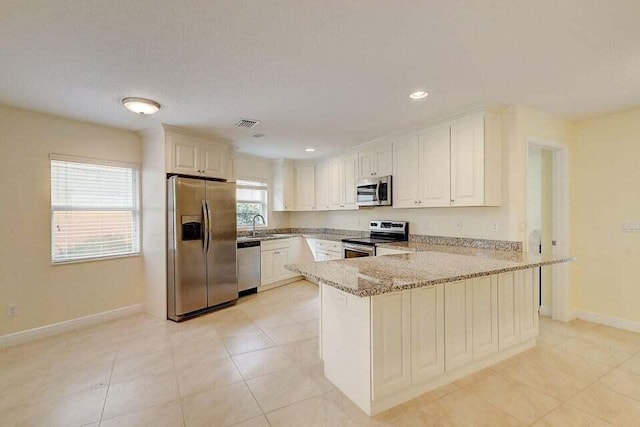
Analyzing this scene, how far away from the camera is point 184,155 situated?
12.7 ft

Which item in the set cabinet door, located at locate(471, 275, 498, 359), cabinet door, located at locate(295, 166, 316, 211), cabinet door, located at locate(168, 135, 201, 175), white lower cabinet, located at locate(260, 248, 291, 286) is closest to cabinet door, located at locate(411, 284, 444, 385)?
cabinet door, located at locate(471, 275, 498, 359)

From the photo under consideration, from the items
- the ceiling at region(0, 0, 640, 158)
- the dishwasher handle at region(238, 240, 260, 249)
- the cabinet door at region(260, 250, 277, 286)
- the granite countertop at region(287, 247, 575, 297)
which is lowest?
the cabinet door at region(260, 250, 277, 286)

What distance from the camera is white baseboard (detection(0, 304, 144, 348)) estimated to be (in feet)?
10.1

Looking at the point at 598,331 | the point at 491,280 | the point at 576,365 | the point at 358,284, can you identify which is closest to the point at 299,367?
the point at 358,284

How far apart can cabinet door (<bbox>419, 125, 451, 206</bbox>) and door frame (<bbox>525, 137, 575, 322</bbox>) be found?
1303mm

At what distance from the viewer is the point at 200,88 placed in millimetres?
2615

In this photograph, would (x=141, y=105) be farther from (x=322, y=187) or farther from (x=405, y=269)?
(x=322, y=187)

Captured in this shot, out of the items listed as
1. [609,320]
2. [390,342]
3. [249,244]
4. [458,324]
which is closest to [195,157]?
[249,244]

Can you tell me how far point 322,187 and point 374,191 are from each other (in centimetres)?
152

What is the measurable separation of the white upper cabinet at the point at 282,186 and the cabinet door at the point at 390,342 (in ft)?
13.5

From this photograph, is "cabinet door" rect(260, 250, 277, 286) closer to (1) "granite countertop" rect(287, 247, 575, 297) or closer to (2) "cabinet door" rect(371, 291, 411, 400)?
(1) "granite countertop" rect(287, 247, 575, 297)

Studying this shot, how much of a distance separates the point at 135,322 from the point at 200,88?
2960 mm

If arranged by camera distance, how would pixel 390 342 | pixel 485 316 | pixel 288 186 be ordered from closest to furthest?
pixel 390 342
pixel 485 316
pixel 288 186

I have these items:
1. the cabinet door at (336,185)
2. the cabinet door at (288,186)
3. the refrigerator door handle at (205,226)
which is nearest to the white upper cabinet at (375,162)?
the cabinet door at (336,185)
